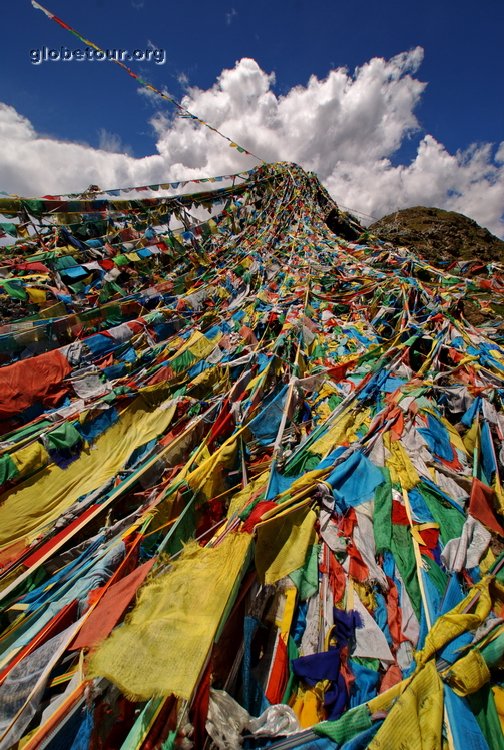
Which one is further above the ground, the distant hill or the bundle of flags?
the distant hill

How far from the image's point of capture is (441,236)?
93.8ft

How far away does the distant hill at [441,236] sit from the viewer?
80.7 ft

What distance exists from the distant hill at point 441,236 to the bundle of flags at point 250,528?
17340 mm

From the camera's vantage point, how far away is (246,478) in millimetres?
4781

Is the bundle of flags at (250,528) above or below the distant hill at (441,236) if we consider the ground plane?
below

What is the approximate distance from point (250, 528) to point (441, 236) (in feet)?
112

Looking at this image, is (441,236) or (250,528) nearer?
(250,528)

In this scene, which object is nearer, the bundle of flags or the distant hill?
the bundle of flags

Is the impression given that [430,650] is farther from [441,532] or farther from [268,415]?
[268,415]

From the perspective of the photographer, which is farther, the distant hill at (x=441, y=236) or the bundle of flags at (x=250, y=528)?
the distant hill at (x=441, y=236)

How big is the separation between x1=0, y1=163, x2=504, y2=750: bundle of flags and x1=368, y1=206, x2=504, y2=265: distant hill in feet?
56.9

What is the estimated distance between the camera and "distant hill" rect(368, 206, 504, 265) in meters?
24.6

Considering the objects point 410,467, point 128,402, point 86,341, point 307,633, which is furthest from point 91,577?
point 86,341

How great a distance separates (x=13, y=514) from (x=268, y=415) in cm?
423
